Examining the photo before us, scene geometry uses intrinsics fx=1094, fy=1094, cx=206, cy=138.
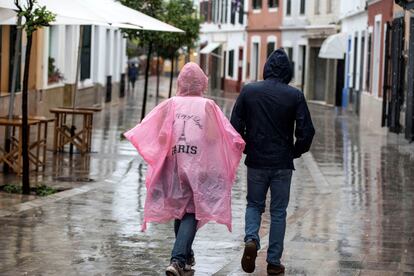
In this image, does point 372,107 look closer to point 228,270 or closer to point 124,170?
point 124,170

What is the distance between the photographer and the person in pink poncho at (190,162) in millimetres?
8492

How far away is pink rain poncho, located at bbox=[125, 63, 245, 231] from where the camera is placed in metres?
8.49

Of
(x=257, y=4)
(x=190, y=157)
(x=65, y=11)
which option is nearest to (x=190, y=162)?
(x=190, y=157)

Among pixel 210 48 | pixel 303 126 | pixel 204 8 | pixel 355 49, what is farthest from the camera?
pixel 204 8

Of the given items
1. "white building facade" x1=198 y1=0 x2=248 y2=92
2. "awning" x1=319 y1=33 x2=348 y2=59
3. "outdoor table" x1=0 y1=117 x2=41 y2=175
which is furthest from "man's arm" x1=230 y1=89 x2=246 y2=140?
"white building facade" x1=198 y1=0 x2=248 y2=92

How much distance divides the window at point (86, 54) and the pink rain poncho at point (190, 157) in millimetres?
25625

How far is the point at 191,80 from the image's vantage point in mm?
8641

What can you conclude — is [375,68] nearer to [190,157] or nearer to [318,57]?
[318,57]

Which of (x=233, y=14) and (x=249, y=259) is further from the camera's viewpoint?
(x=233, y=14)

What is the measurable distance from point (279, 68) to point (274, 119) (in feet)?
1.36

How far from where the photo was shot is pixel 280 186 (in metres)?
8.77

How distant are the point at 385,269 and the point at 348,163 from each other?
33.1 feet

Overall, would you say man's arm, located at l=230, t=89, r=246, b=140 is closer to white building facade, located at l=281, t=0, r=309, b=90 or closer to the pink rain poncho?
the pink rain poncho

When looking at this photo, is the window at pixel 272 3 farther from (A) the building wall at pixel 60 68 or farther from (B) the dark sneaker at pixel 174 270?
(B) the dark sneaker at pixel 174 270
